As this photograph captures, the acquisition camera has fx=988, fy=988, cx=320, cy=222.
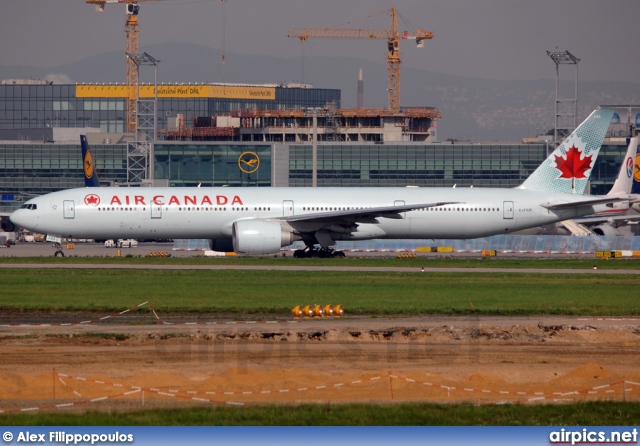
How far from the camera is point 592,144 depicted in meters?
63.9

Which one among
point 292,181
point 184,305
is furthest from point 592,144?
point 292,181

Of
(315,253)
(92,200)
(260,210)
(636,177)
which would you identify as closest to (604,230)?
(636,177)

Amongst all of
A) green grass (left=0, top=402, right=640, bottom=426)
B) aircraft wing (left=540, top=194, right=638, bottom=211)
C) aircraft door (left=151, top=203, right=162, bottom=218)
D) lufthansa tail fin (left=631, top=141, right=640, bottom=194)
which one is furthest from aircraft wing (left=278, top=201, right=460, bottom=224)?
lufthansa tail fin (left=631, top=141, right=640, bottom=194)

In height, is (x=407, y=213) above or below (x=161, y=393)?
above

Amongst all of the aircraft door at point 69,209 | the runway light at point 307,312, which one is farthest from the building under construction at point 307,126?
the runway light at point 307,312

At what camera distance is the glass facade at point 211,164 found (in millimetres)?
120688

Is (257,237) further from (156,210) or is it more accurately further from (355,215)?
(156,210)

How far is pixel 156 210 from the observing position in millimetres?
56562

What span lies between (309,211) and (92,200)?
12550mm

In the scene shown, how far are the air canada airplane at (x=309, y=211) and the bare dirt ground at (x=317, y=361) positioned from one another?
2475 centimetres

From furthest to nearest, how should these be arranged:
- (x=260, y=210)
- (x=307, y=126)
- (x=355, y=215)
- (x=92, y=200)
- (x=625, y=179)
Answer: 1. (x=307, y=126)
2. (x=625, y=179)
3. (x=260, y=210)
4. (x=92, y=200)
5. (x=355, y=215)

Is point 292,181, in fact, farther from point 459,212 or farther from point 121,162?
point 459,212

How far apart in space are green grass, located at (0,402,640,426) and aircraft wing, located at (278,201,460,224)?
121 feet

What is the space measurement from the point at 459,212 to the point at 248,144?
214 ft
